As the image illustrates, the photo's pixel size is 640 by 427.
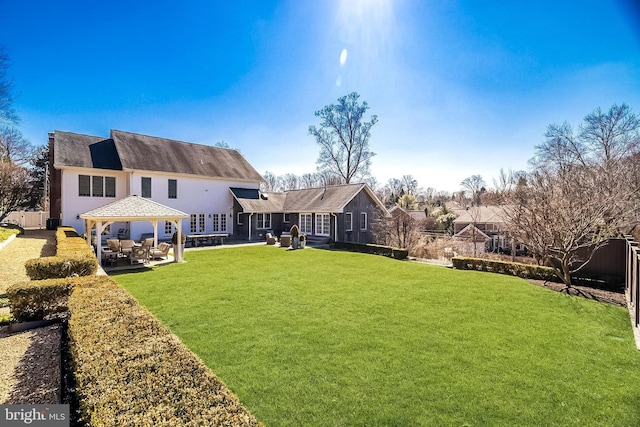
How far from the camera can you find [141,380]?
279cm

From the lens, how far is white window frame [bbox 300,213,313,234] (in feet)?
80.9

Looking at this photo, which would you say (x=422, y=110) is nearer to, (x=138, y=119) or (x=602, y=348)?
(x=602, y=348)

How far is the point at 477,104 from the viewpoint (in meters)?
16.6

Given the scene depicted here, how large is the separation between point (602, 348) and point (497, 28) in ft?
35.3

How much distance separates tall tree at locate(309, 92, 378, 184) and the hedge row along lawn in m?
26.9

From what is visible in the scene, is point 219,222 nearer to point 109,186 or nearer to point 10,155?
point 109,186

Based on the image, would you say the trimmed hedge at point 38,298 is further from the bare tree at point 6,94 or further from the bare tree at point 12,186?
the bare tree at point 12,186

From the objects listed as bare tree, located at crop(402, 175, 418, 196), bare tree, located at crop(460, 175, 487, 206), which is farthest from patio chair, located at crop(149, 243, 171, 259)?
bare tree, located at crop(402, 175, 418, 196)

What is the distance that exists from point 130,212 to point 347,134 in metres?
26.7

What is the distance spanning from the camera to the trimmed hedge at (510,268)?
1204 centimetres

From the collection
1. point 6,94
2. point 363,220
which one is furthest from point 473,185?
point 6,94

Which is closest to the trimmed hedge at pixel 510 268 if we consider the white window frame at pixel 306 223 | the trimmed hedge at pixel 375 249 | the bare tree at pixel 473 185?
the trimmed hedge at pixel 375 249

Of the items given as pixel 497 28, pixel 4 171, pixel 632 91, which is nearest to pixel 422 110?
pixel 497 28

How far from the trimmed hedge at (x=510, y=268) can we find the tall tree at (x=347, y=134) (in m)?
23.3
